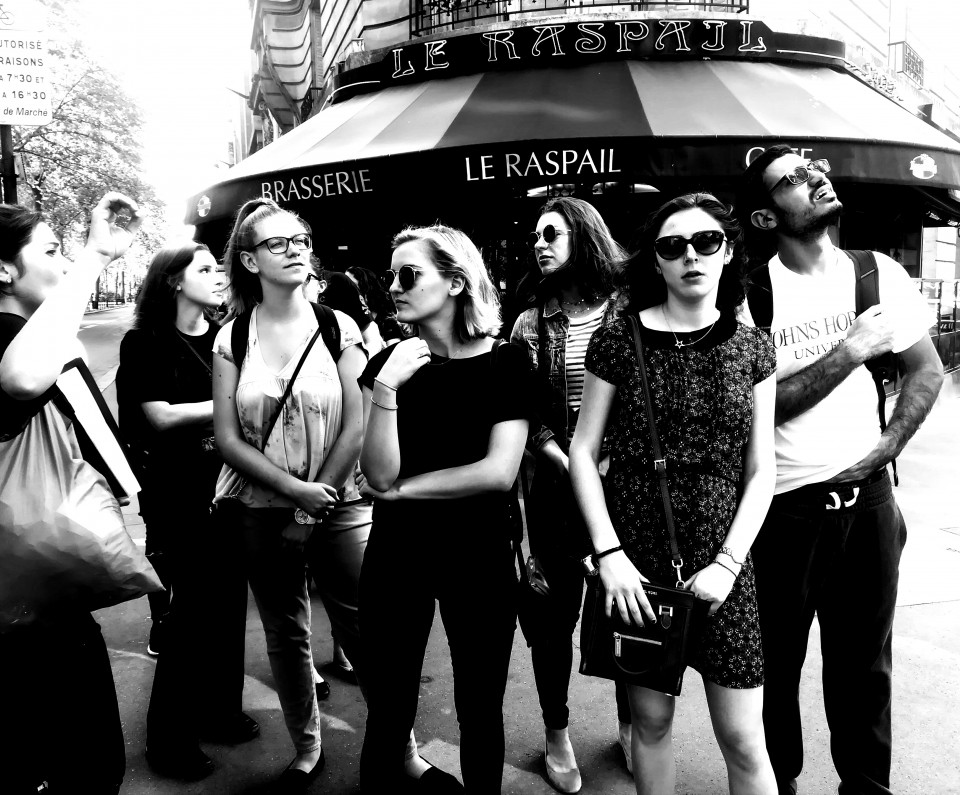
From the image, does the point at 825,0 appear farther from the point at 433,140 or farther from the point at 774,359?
the point at 774,359

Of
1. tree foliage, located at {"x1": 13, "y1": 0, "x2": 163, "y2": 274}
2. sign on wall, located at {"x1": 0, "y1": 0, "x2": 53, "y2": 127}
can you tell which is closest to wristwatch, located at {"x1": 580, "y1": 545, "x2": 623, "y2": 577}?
sign on wall, located at {"x1": 0, "y1": 0, "x2": 53, "y2": 127}

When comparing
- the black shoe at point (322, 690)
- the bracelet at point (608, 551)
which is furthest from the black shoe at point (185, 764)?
the bracelet at point (608, 551)

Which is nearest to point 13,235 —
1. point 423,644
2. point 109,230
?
point 109,230

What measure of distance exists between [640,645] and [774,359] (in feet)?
2.80

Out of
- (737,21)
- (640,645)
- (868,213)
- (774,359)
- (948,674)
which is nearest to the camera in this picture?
(640,645)

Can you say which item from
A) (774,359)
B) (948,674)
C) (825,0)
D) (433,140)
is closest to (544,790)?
(774,359)

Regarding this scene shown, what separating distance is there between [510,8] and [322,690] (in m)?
7.11

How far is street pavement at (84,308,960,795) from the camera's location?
2.84 meters

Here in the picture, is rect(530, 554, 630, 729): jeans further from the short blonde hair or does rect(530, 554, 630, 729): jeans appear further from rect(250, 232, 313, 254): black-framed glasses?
rect(250, 232, 313, 254): black-framed glasses

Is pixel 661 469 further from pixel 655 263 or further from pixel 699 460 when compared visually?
pixel 655 263

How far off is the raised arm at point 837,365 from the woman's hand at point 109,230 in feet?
6.37

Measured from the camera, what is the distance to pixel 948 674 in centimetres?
361

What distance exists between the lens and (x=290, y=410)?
105 inches

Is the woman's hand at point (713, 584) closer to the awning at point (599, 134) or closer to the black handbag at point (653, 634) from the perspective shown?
Answer: the black handbag at point (653, 634)
